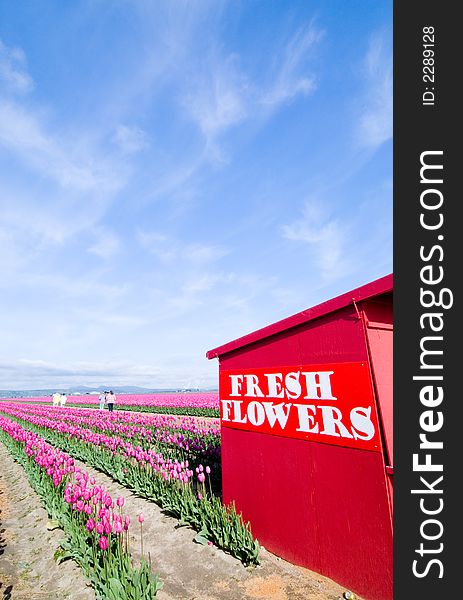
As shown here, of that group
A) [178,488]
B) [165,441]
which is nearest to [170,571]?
[178,488]

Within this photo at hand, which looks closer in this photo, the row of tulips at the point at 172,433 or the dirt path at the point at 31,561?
the dirt path at the point at 31,561

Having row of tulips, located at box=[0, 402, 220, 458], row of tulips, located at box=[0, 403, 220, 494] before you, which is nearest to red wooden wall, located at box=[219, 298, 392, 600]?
row of tulips, located at box=[0, 403, 220, 494]

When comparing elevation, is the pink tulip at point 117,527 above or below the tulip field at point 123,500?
above

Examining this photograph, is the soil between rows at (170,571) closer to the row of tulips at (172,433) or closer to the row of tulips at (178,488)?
the row of tulips at (178,488)

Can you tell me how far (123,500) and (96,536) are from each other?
0.47 m

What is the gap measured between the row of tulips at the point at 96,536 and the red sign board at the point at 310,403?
2.08 meters

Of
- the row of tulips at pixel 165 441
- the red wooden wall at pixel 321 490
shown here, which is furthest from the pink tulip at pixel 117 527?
the row of tulips at pixel 165 441

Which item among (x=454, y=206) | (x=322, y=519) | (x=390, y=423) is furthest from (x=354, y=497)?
(x=454, y=206)

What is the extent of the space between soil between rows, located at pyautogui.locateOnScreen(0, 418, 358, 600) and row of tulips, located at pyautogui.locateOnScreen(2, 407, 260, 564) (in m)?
0.16

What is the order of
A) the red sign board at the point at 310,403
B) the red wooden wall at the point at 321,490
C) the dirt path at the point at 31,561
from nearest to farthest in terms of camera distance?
the red wooden wall at the point at 321,490
the red sign board at the point at 310,403
the dirt path at the point at 31,561

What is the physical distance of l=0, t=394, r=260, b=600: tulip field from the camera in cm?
401

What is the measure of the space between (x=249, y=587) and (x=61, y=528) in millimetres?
3684

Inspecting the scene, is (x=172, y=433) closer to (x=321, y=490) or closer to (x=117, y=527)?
(x=117, y=527)

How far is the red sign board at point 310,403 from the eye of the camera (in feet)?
12.4
